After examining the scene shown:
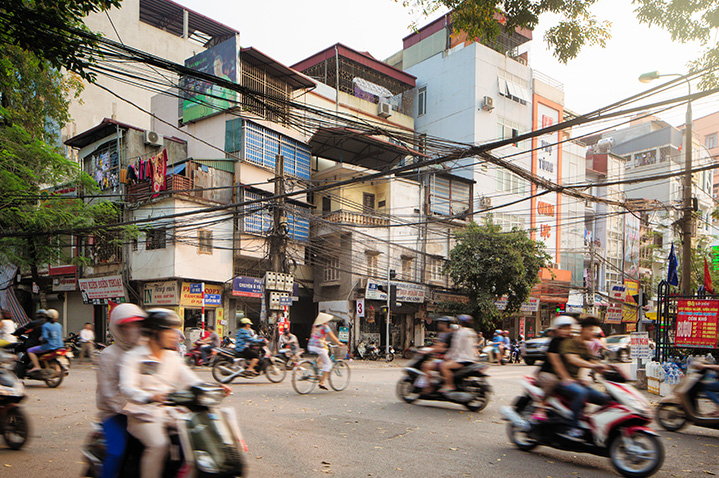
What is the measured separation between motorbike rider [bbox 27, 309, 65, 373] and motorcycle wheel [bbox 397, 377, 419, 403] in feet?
24.3

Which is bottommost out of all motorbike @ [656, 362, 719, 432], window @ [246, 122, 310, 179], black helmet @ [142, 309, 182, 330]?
motorbike @ [656, 362, 719, 432]

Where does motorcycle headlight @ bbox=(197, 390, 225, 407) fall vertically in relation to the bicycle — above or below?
above

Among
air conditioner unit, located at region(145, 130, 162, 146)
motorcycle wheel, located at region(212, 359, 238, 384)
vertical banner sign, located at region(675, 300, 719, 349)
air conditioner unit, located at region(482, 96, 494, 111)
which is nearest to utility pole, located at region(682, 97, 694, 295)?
vertical banner sign, located at region(675, 300, 719, 349)

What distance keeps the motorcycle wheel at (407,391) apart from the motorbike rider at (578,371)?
160 inches

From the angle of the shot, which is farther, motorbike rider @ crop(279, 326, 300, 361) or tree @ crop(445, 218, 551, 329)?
tree @ crop(445, 218, 551, 329)

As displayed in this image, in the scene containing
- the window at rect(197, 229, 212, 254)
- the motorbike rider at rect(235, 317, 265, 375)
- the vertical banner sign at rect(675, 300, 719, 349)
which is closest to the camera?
the vertical banner sign at rect(675, 300, 719, 349)

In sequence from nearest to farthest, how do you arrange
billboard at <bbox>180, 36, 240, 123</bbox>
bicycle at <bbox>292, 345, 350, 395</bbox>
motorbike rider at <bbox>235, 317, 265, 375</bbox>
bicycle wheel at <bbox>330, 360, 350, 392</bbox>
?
bicycle at <bbox>292, 345, 350, 395</bbox>
bicycle wheel at <bbox>330, 360, 350, 392</bbox>
motorbike rider at <bbox>235, 317, 265, 375</bbox>
billboard at <bbox>180, 36, 240, 123</bbox>

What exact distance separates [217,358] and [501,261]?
58.9 ft

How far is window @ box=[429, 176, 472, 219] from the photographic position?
33156mm

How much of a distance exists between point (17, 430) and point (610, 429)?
644 cm

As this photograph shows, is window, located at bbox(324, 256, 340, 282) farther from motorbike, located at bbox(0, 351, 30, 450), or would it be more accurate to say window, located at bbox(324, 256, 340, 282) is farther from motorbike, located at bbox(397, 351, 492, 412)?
motorbike, located at bbox(0, 351, 30, 450)

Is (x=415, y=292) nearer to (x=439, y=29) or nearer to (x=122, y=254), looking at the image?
(x=122, y=254)

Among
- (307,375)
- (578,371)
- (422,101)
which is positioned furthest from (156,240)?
(422,101)

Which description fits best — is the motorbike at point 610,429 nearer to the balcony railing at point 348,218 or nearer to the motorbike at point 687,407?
the motorbike at point 687,407
